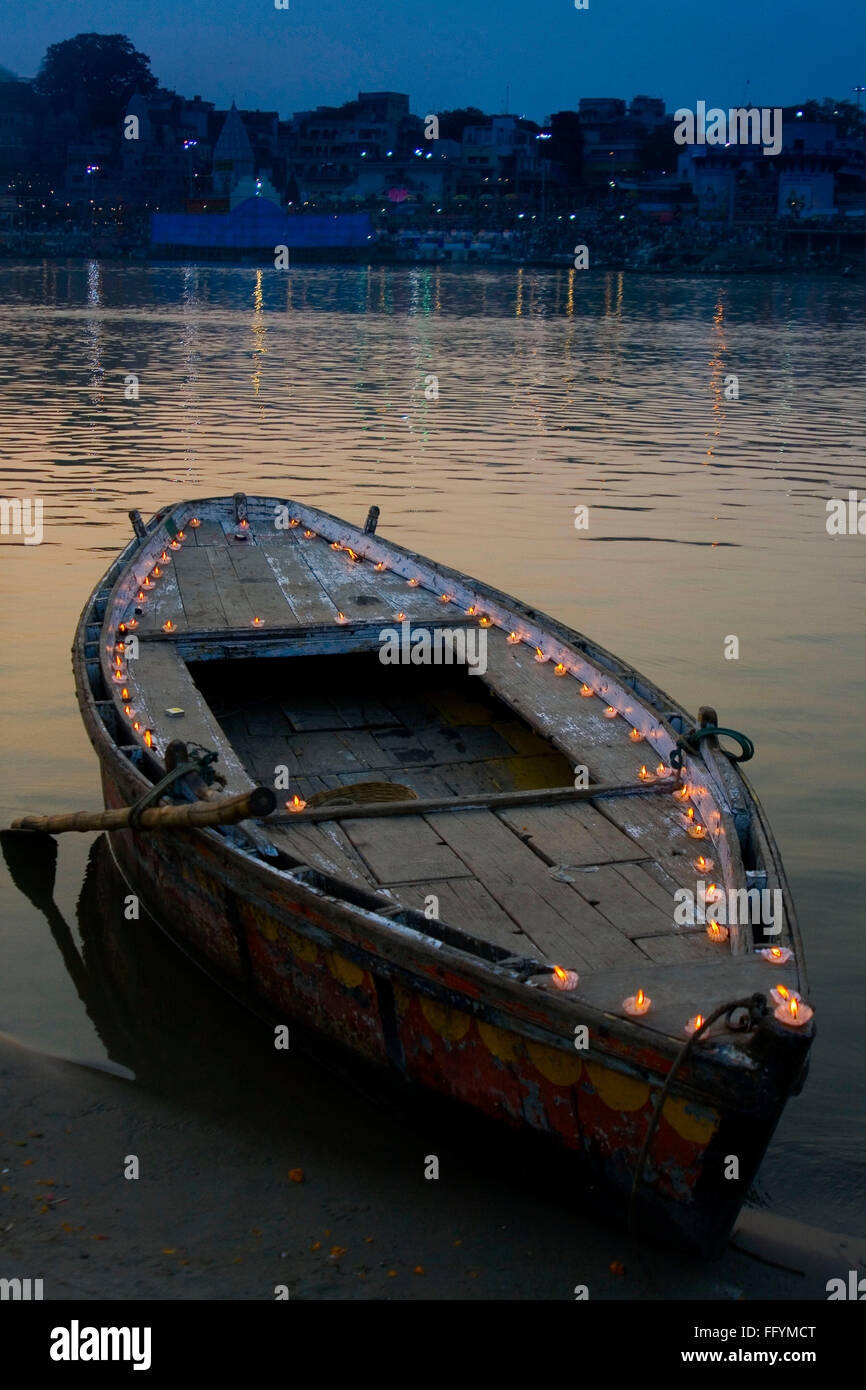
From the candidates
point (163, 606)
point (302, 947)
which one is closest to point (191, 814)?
point (302, 947)

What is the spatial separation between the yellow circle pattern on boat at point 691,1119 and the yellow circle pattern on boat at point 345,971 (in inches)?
58.8

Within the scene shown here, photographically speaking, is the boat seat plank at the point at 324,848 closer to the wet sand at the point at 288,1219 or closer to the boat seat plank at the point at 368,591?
the wet sand at the point at 288,1219

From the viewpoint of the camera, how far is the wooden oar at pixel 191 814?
20.1ft

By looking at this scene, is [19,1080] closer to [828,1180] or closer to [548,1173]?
[548,1173]

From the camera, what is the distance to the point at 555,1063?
5316mm

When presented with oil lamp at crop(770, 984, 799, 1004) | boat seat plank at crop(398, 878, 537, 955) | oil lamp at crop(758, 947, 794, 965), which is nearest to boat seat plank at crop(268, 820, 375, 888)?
boat seat plank at crop(398, 878, 537, 955)

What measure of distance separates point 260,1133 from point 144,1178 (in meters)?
0.58

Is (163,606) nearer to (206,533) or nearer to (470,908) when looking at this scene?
(206,533)

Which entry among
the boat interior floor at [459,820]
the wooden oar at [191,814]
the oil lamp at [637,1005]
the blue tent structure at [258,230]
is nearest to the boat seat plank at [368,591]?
the boat interior floor at [459,820]

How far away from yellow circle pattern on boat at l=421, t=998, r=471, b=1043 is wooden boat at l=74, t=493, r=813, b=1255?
0.4 inches

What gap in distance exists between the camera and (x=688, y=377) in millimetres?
38250
